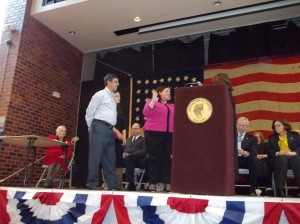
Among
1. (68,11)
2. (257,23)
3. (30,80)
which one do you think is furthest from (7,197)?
(257,23)

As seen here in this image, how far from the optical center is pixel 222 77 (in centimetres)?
237

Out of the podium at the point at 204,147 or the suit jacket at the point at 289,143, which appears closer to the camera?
the podium at the point at 204,147

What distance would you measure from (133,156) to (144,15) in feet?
8.61

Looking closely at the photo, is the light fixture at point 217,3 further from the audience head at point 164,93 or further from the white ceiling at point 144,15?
the audience head at point 164,93

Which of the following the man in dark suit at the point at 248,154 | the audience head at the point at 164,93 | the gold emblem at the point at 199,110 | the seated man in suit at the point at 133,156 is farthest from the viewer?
the seated man in suit at the point at 133,156

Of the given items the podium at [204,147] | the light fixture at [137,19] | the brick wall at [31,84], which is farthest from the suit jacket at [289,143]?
the brick wall at [31,84]

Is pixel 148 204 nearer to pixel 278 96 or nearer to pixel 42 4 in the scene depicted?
pixel 278 96

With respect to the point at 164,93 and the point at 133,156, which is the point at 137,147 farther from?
the point at 164,93

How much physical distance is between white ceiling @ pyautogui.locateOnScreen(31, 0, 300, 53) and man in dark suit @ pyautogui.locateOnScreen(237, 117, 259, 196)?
222 cm

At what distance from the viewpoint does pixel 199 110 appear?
2.05 meters

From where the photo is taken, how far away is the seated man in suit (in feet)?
13.7

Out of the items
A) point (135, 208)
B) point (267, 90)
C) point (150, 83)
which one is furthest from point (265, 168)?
point (150, 83)

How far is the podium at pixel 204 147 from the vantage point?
1.90 metres

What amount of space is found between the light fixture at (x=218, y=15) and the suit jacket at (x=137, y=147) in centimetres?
224
